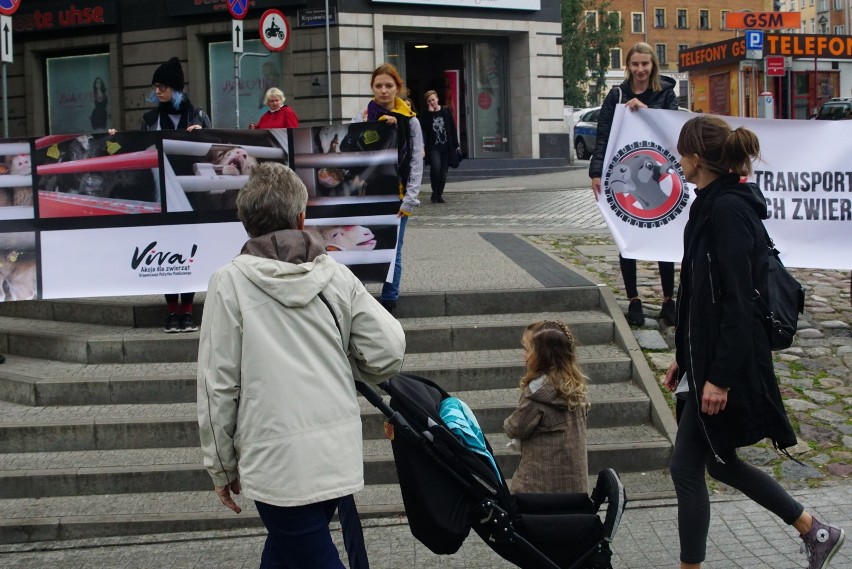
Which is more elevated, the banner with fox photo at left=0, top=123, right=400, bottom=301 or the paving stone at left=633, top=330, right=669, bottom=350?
the banner with fox photo at left=0, top=123, right=400, bottom=301

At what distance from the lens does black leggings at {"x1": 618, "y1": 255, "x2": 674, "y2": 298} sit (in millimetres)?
8391

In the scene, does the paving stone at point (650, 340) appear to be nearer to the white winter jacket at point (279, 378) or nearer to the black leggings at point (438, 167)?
the white winter jacket at point (279, 378)

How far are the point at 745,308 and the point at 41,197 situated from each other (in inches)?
214

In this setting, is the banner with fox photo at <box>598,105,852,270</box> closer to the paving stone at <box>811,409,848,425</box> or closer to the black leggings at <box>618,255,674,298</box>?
the black leggings at <box>618,255,674,298</box>

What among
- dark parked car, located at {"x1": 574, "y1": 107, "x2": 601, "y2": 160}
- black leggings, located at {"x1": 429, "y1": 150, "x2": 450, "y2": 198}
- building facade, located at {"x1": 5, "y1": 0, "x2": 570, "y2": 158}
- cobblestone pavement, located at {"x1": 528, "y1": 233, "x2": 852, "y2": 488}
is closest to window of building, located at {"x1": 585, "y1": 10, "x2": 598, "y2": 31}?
dark parked car, located at {"x1": 574, "y1": 107, "x2": 601, "y2": 160}

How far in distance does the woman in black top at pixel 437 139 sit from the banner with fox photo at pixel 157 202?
34.5 ft

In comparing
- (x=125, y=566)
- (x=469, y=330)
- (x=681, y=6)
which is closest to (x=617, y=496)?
(x=125, y=566)

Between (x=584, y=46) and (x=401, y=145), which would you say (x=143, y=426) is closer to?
(x=401, y=145)

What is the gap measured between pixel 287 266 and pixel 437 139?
15261 mm

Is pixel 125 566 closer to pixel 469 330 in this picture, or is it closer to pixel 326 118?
pixel 469 330

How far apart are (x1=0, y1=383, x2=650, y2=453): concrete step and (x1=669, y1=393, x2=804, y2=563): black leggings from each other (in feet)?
7.44

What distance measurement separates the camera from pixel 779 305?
457cm

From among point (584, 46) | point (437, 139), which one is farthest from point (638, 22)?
point (437, 139)

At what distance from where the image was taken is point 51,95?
2870cm
